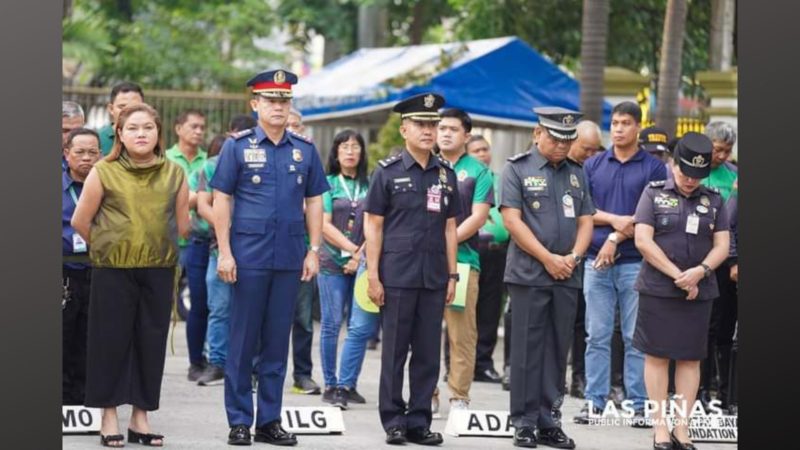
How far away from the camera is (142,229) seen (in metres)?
9.34

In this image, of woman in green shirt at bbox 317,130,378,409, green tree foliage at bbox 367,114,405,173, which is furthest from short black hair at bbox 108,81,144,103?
green tree foliage at bbox 367,114,405,173

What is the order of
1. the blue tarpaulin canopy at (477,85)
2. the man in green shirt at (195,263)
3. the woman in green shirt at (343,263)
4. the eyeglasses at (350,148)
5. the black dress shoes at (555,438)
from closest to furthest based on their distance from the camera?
the black dress shoes at (555,438), the woman in green shirt at (343,263), the eyeglasses at (350,148), the man in green shirt at (195,263), the blue tarpaulin canopy at (477,85)

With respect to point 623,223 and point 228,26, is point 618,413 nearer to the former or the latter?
point 623,223

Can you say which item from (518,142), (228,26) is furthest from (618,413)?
(228,26)

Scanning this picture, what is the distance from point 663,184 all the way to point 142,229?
3147mm

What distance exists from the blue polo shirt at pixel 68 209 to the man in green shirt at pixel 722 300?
14.3ft

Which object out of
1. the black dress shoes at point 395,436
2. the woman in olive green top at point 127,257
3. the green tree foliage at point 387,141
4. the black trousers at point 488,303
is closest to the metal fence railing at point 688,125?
the green tree foliage at point 387,141

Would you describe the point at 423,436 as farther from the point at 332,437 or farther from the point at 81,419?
the point at 81,419

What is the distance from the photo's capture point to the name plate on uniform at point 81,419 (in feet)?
32.1

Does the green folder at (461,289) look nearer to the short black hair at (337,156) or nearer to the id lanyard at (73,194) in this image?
the short black hair at (337,156)

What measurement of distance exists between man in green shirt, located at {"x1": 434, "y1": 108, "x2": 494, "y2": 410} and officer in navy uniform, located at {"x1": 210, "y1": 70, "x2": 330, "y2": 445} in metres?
1.61

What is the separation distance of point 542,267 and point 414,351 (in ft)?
3.08

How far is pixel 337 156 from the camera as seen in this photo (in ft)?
39.9

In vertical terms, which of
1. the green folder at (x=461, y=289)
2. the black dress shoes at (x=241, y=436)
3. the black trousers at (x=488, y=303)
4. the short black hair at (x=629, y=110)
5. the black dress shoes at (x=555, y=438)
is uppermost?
the short black hair at (x=629, y=110)
